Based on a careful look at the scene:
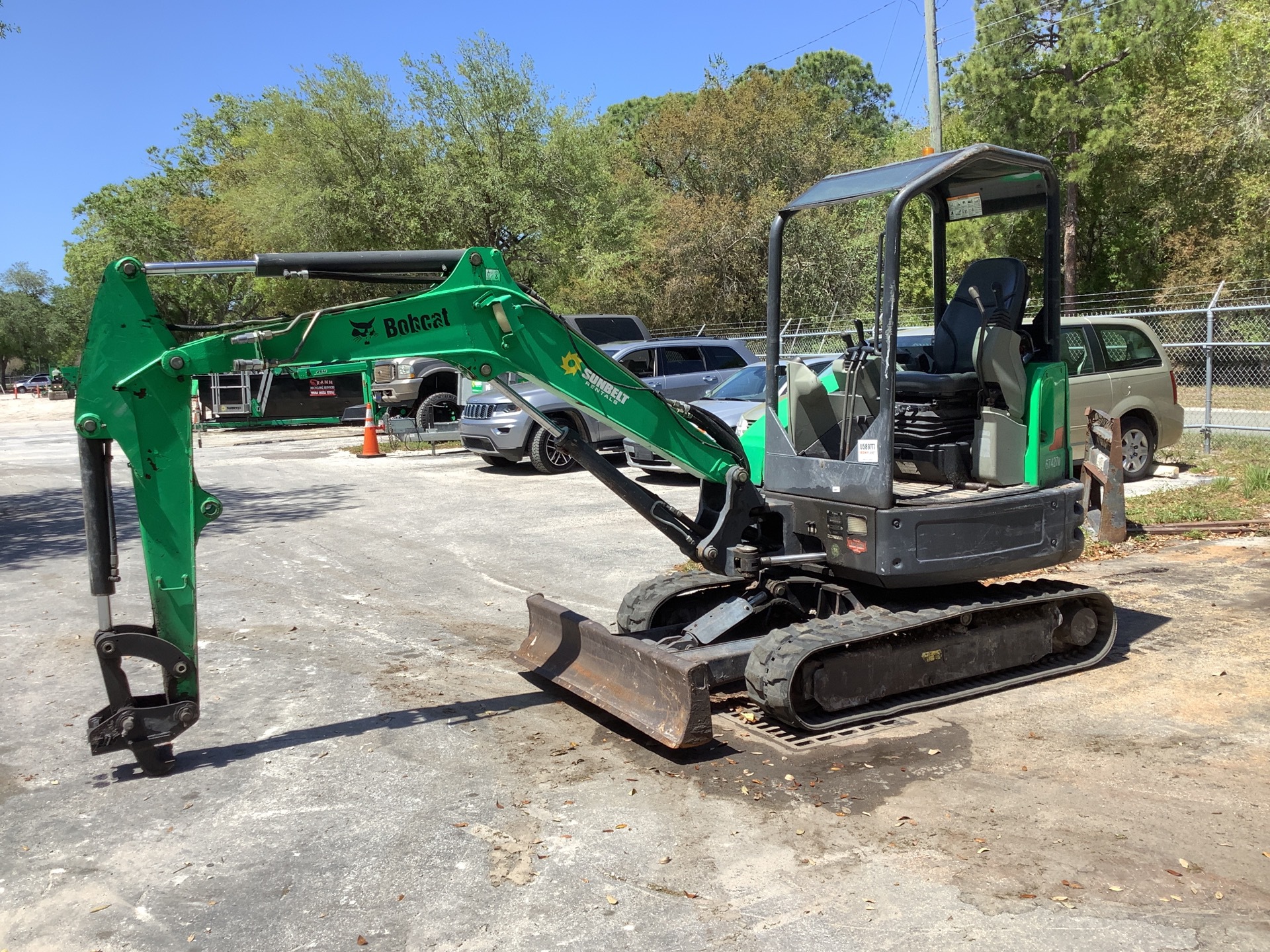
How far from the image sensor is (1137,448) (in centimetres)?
1311

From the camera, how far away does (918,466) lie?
6246 mm

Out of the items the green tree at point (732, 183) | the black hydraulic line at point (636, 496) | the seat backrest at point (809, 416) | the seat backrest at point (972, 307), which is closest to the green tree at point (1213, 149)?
the green tree at point (732, 183)

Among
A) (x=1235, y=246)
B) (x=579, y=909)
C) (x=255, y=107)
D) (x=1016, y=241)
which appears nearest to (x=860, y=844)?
(x=579, y=909)

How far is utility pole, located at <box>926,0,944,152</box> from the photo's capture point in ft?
59.3

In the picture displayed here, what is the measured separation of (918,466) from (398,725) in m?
3.29

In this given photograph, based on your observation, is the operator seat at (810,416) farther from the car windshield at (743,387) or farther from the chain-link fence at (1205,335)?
the chain-link fence at (1205,335)

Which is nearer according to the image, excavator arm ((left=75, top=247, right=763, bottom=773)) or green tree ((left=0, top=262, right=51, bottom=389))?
excavator arm ((left=75, top=247, right=763, bottom=773))

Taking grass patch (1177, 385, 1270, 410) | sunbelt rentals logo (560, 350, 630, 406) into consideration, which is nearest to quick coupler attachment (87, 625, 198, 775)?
sunbelt rentals logo (560, 350, 630, 406)

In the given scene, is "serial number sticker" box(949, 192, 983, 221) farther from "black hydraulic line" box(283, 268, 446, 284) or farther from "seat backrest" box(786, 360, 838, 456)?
"black hydraulic line" box(283, 268, 446, 284)

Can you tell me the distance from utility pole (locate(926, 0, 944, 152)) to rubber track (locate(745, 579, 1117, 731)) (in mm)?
13232

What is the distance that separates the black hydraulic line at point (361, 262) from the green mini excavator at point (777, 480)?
0.06 ft

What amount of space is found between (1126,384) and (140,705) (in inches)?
456

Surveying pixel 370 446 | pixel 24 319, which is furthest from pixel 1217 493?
pixel 24 319

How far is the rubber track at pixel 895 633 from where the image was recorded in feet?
17.8
